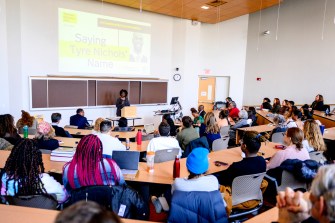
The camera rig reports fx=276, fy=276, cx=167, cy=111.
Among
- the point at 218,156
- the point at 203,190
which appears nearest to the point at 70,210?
the point at 203,190

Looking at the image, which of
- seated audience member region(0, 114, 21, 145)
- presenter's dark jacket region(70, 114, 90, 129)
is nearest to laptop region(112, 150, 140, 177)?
seated audience member region(0, 114, 21, 145)

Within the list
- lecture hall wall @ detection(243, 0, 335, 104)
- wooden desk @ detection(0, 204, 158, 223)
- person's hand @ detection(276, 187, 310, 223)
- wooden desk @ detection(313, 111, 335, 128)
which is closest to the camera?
person's hand @ detection(276, 187, 310, 223)

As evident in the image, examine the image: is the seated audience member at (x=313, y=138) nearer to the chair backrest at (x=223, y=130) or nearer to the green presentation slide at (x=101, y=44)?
the chair backrest at (x=223, y=130)

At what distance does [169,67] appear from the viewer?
34.6 feet

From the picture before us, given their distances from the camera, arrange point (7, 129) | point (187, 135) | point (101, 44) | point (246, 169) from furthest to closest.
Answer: point (101, 44), point (187, 135), point (7, 129), point (246, 169)

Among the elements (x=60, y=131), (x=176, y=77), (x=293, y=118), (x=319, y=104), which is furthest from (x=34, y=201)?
(x=319, y=104)

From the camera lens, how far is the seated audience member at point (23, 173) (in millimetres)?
2232

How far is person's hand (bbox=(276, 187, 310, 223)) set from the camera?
146 cm

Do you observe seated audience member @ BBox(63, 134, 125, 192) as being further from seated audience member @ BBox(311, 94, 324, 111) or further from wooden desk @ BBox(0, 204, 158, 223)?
seated audience member @ BBox(311, 94, 324, 111)

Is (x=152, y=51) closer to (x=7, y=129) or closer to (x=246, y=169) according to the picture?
(x=7, y=129)

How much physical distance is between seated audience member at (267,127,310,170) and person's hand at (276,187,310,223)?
209 cm

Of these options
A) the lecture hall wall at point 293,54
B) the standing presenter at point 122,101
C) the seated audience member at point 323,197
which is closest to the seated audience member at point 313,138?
the seated audience member at point 323,197

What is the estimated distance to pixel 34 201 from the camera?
6.93ft

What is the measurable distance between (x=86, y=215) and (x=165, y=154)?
9.40ft
